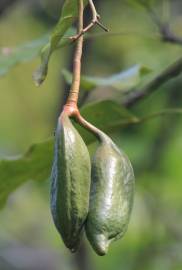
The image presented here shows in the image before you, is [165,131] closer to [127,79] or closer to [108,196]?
[127,79]

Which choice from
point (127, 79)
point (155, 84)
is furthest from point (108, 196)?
point (127, 79)

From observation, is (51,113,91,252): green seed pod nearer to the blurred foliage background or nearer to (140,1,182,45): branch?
(140,1,182,45): branch

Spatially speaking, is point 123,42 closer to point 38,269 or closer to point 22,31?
point 22,31

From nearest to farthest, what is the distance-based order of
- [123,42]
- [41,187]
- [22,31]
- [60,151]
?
1. [60,151]
2. [41,187]
3. [123,42]
4. [22,31]

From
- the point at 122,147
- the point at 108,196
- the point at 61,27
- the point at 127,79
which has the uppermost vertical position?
the point at 61,27

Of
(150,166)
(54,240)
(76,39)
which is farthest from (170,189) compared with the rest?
(76,39)

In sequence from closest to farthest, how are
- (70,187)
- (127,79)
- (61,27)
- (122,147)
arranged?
(70,187)
(61,27)
(127,79)
(122,147)
